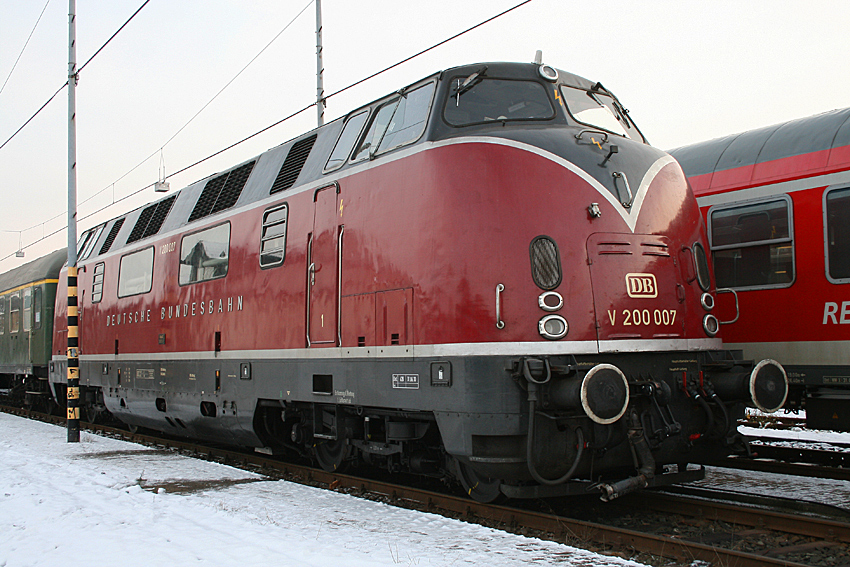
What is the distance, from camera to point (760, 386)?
616 cm

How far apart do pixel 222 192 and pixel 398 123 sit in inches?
164

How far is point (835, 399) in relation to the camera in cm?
782

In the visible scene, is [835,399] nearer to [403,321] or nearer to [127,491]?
[403,321]

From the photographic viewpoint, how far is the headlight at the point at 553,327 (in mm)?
6000

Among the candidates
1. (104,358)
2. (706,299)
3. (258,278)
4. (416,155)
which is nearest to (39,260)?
(104,358)

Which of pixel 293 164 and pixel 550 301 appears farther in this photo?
pixel 293 164

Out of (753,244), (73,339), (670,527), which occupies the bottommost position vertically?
(670,527)

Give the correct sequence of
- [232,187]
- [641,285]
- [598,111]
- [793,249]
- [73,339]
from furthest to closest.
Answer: [73,339] < [232,187] < [793,249] < [598,111] < [641,285]

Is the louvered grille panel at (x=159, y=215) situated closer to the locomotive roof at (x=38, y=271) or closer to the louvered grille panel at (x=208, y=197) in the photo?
the louvered grille panel at (x=208, y=197)

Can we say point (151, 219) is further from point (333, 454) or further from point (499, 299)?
point (499, 299)

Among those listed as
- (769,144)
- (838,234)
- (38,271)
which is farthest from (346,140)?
(38,271)

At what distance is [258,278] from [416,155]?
3229 millimetres

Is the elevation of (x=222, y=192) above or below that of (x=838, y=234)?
above

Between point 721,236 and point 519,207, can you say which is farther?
point 721,236
